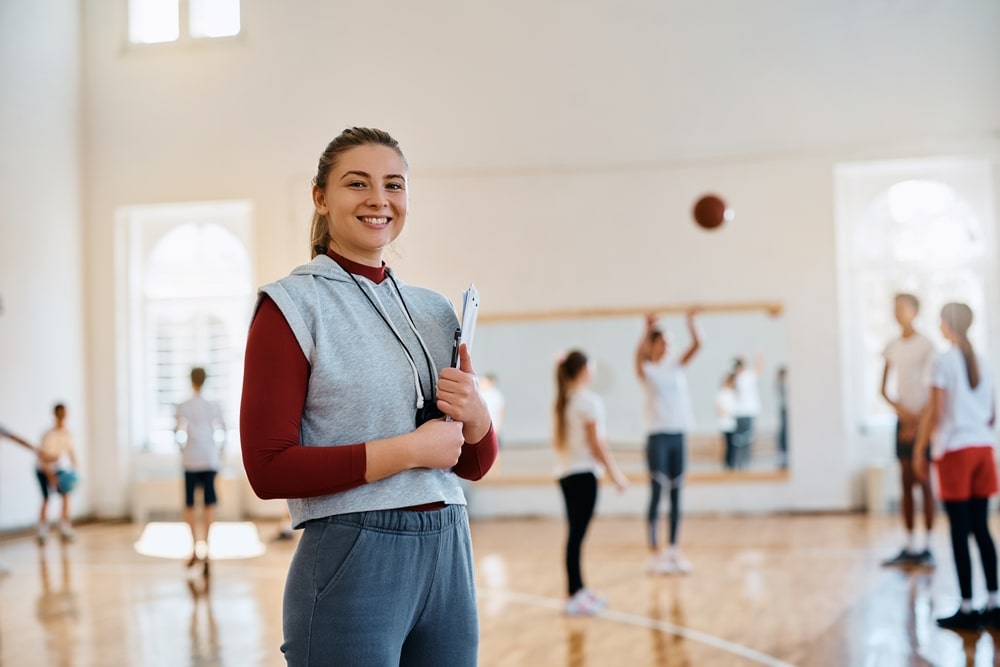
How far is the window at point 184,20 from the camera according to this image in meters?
8.21

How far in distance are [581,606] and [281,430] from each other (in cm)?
417

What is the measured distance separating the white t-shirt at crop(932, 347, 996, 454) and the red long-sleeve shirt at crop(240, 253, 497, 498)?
12.8 feet

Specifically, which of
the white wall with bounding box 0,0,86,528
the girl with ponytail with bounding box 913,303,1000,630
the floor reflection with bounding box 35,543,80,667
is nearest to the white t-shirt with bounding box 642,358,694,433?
the girl with ponytail with bounding box 913,303,1000,630

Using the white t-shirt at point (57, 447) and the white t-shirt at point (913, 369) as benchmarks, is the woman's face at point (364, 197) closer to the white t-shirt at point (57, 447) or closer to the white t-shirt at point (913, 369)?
the white t-shirt at point (913, 369)

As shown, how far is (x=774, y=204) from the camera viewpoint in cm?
921

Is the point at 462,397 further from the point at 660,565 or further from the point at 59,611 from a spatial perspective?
the point at 660,565

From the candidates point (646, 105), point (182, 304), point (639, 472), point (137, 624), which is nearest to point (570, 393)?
point (137, 624)

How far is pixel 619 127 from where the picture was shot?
9.41m

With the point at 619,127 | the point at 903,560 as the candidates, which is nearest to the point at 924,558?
the point at 903,560

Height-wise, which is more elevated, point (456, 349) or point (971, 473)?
point (456, 349)

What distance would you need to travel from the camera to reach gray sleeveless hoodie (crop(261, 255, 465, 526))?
52.3 inches

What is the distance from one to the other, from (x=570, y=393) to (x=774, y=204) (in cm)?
441

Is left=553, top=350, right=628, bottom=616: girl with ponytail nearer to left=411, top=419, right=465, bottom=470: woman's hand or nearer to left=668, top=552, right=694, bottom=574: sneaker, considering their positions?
left=668, top=552, right=694, bottom=574: sneaker

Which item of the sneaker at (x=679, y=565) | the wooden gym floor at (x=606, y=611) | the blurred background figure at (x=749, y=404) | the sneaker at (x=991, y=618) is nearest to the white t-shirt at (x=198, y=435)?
the wooden gym floor at (x=606, y=611)
